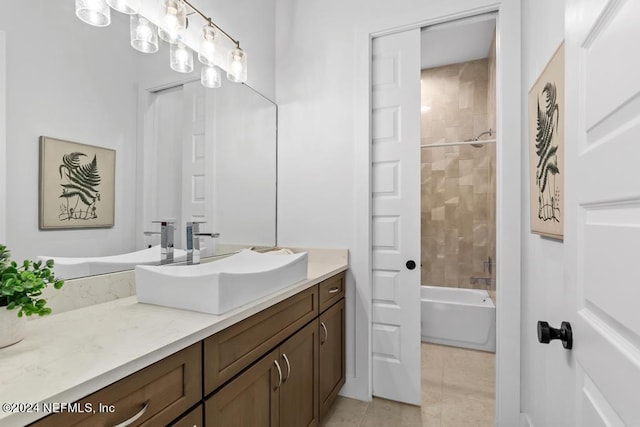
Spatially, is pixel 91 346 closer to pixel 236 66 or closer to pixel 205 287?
pixel 205 287

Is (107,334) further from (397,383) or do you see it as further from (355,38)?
(355,38)

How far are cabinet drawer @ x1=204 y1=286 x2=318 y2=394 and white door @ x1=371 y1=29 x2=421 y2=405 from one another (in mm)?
732

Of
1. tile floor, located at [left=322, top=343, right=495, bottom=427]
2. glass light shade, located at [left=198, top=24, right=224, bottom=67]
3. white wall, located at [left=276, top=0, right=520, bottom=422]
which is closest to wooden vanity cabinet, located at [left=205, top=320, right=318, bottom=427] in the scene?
tile floor, located at [left=322, top=343, right=495, bottom=427]

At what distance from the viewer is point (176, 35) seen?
1.42 meters

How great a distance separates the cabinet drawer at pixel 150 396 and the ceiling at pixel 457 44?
2.75m

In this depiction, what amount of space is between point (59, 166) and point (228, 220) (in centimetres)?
92

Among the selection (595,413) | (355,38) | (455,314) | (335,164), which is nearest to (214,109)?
(335,164)

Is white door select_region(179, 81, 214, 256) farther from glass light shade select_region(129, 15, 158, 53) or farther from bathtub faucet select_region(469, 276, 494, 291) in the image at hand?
bathtub faucet select_region(469, 276, 494, 291)

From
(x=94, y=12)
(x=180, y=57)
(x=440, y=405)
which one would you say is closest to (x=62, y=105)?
(x=94, y=12)

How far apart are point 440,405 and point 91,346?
1.95 m

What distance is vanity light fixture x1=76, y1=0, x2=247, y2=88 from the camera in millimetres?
1144

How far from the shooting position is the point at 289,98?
7.37 feet

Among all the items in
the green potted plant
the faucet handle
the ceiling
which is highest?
the ceiling

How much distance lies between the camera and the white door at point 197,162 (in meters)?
1.56
